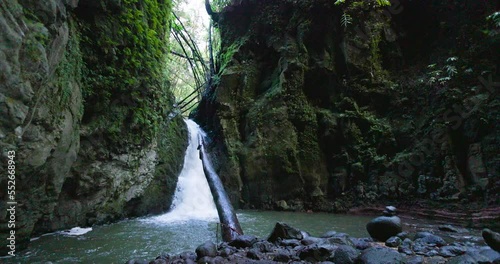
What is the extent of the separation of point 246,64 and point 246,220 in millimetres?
7553

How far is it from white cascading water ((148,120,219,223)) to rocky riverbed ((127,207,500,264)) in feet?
12.6

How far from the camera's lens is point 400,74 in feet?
35.5

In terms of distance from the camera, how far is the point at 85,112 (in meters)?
6.74

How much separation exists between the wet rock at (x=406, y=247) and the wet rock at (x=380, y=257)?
66 centimetres

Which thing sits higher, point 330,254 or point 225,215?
point 225,215

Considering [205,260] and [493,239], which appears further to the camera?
[205,260]

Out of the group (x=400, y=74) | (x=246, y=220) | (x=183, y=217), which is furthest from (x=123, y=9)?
(x=400, y=74)

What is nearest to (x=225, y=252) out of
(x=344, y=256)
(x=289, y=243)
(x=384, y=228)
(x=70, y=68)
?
(x=289, y=243)

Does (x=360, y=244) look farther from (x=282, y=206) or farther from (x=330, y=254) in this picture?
(x=282, y=206)

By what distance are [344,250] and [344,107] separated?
772cm

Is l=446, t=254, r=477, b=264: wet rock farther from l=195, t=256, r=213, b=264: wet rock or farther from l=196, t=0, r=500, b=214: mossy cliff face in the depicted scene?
l=196, t=0, r=500, b=214: mossy cliff face

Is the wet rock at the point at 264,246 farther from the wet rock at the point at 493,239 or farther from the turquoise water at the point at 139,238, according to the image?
the wet rock at the point at 493,239

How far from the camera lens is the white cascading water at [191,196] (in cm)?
862

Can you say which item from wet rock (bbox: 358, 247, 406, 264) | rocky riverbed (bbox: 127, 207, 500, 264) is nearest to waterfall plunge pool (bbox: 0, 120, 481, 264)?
rocky riverbed (bbox: 127, 207, 500, 264)
